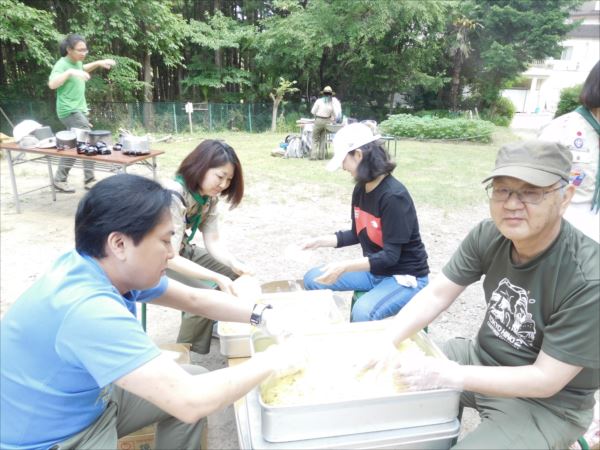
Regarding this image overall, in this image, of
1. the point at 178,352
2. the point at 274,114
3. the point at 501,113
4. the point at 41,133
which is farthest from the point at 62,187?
the point at 501,113

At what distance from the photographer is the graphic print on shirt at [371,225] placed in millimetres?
2617

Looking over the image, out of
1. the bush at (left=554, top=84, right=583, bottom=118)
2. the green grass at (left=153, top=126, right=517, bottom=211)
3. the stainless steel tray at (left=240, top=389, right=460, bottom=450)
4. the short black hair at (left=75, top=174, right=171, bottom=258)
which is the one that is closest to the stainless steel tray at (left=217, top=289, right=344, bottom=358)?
the stainless steel tray at (left=240, top=389, right=460, bottom=450)

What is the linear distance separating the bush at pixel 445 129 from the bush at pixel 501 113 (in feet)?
23.4

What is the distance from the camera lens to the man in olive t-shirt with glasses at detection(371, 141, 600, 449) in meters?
1.33

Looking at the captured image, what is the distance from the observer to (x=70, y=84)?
5906 mm

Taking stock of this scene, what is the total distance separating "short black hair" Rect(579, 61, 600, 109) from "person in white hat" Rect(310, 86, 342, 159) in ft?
25.5

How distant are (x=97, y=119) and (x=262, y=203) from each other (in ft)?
34.4

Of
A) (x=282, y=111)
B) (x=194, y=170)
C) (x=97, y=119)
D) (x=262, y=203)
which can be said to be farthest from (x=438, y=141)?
(x=194, y=170)

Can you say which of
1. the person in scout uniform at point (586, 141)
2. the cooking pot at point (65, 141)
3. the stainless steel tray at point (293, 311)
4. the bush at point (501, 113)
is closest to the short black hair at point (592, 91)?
the person in scout uniform at point (586, 141)

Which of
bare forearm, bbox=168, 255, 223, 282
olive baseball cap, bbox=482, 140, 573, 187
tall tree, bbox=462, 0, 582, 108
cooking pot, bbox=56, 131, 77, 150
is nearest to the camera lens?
olive baseball cap, bbox=482, 140, 573, 187

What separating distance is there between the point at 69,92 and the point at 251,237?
3423 millimetres

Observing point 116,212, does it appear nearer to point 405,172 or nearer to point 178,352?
point 178,352

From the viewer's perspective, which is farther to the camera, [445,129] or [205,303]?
[445,129]

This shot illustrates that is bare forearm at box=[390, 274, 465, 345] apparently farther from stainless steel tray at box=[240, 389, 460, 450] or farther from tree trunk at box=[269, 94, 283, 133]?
tree trunk at box=[269, 94, 283, 133]
